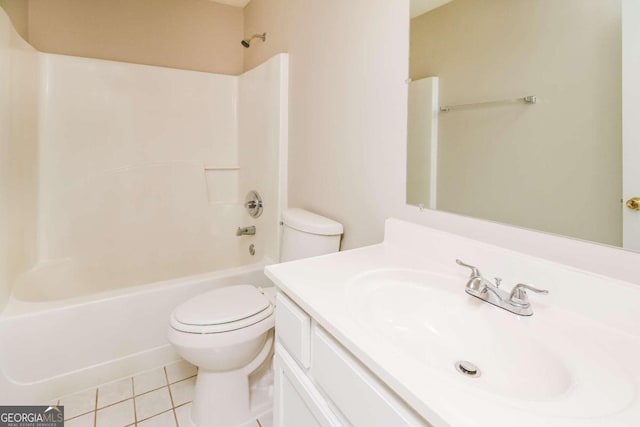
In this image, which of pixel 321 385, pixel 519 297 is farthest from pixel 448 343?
pixel 321 385

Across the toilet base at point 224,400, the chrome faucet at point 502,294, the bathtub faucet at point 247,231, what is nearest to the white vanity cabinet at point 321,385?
the chrome faucet at point 502,294

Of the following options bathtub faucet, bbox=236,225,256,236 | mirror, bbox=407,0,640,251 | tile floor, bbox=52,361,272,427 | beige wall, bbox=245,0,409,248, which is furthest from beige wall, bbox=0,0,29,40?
mirror, bbox=407,0,640,251

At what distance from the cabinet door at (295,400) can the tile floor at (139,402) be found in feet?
1.94

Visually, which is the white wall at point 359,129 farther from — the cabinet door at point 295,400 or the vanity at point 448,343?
the cabinet door at point 295,400

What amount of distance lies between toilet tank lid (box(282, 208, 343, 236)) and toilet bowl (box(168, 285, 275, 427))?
356 millimetres

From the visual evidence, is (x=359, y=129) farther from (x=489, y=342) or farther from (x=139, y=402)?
(x=139, y=402)

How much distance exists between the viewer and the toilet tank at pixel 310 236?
1.45m

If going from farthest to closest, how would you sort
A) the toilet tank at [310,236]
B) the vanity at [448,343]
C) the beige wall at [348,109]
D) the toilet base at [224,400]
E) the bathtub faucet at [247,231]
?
1. the bathtub faucet at [247,231]
2. the toilet tank at [310,236]
3. the toilet base at [224,400]
4. the beige wall at [348,109]
5. the vanity at [448,343]

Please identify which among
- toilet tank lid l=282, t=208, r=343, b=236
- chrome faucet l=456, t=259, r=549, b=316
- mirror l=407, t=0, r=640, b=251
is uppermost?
mirror l=407, t=0, r=640, b=251

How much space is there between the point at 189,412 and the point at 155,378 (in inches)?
12.8

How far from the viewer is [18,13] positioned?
1.85 m

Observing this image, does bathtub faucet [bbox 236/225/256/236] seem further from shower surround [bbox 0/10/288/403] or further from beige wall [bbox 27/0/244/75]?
beige wall [bbox 27/0/244/75]

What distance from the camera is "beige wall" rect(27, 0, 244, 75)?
80.8 inches

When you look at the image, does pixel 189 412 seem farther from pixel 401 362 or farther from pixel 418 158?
pixel 418 158
